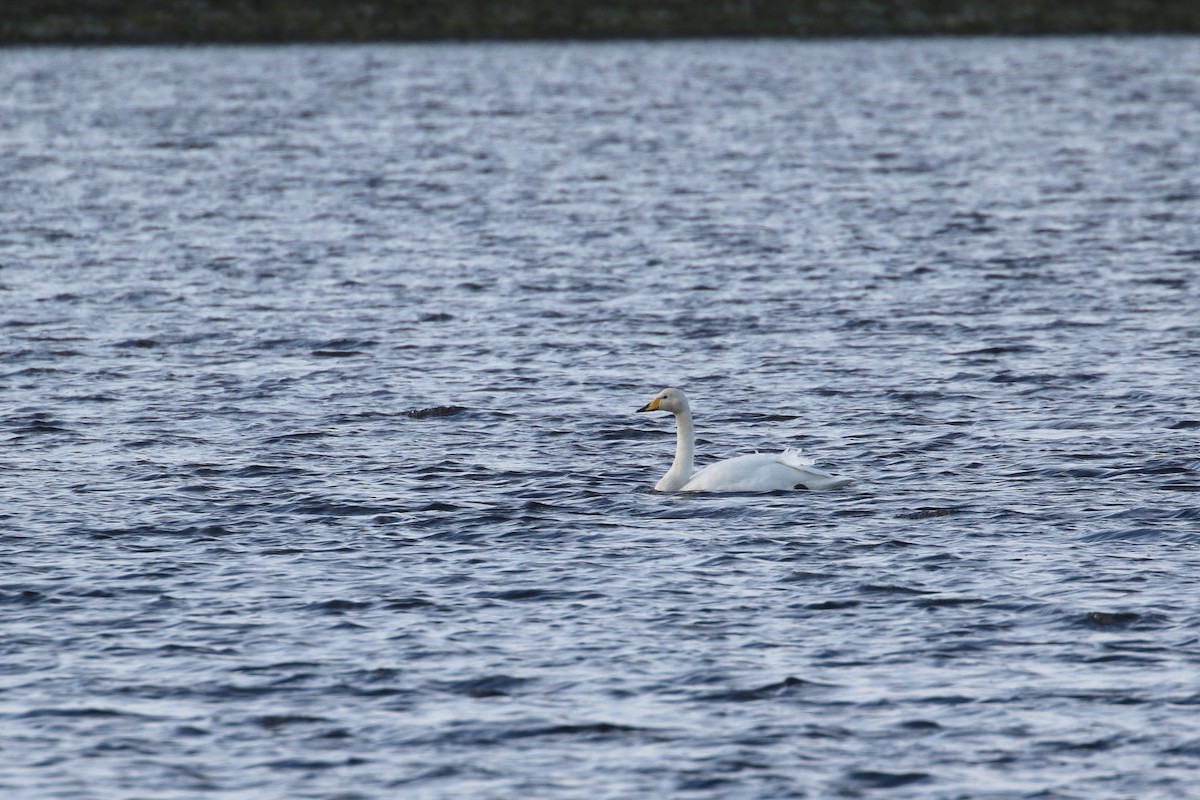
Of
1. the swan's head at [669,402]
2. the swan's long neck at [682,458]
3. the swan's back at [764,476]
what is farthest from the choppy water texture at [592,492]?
the swan's head at [669,402]

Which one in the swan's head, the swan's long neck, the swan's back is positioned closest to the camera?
the swan's back

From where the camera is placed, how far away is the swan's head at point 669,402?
22656 mm

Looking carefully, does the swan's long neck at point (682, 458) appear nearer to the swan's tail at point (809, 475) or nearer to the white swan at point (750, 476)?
the white swan at point (750, 476)

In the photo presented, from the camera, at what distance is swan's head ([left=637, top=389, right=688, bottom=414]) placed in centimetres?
2266

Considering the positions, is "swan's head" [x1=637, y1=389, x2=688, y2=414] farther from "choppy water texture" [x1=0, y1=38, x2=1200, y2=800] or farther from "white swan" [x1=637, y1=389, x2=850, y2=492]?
"choppy water texture" [x1=0, y1=38, x2=1200, y2=800]

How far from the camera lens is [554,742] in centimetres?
1470

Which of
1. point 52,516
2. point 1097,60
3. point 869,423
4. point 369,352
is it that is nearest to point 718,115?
point 1097,60

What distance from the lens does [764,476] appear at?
21.8 meters

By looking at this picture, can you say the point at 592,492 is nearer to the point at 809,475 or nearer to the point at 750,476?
the point at 750,476

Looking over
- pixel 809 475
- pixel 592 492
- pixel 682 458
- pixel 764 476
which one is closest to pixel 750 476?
pixel 764 476

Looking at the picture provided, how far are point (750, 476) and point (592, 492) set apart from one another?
5.87 feet

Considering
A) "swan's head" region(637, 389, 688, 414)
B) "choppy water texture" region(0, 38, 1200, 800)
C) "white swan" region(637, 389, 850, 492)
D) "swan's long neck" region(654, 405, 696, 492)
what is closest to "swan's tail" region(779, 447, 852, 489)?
"white swan" region(637, 389, 850, 492)

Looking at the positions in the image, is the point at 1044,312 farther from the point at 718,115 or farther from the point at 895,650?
the point at 718,115

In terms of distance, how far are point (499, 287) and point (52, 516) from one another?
17.2 meters
